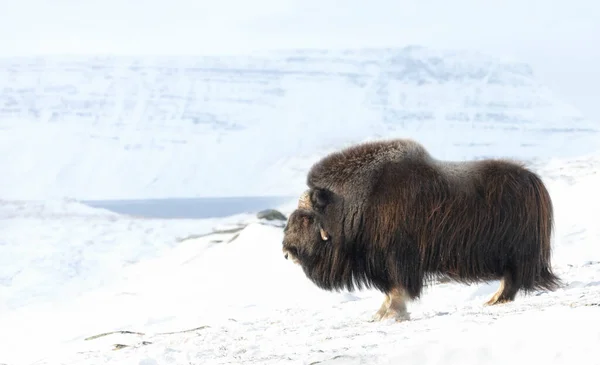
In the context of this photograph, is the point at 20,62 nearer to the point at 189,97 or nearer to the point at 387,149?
the point at 189,97

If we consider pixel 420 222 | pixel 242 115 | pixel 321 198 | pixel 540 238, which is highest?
pixel 321 198

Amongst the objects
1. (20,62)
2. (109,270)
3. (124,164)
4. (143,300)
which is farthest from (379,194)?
(20,62)

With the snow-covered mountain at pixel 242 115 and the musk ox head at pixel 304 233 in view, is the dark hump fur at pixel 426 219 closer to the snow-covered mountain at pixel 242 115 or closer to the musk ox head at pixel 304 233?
the musk ox head at pixel 304 233

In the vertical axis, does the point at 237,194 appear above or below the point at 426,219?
below

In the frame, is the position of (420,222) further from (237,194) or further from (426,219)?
(237,194)

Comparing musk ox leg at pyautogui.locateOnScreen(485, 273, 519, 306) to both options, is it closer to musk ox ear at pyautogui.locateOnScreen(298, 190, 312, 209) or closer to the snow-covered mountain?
musk ox ear at pyautogui.locateOnScreen(298, 190, 312, 209)

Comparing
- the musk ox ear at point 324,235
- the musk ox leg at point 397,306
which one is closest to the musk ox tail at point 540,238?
the musk ox leg at point 397,306

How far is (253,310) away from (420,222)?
11.0ft

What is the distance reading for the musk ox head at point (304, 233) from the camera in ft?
12.8

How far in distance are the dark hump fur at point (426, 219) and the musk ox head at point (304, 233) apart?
0.04 metres

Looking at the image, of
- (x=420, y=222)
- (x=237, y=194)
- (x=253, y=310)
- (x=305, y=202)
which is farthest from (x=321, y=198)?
(x=237, y=194)

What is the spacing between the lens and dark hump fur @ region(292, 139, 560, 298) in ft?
12.2

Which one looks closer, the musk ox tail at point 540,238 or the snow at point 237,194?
the snow at point 237,194

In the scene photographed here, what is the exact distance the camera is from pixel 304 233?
3910 millimetres
